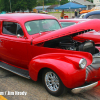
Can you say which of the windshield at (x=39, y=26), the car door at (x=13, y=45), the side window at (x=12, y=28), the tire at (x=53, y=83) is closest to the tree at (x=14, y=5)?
the side window at (x=12, y=28)

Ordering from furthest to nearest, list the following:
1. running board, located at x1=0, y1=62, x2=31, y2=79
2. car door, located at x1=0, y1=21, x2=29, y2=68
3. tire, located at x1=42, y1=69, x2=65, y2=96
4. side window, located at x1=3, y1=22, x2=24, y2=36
A: side window, located at x1=3, y1=22, x2=24, y2=36
car door, located at x1=0, y1=21, x2=29, y2=68
running board, located at x1=0, y1=62, x2=31, y2=79
tire, located at x1=42, y1=69, x2=65, y2=96

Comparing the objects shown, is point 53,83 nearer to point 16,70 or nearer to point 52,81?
point 52,81

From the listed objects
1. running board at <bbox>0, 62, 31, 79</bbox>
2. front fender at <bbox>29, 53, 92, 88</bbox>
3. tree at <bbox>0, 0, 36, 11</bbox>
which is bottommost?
running board at <bbox>0, 62, 31, 79</bbox>

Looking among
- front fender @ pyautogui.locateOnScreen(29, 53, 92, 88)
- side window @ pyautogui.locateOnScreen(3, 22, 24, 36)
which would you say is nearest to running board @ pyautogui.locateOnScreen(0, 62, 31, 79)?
front fender @ pyautogui.locateOnScreen(29, 53, 92, 88)

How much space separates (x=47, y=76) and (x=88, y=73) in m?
0.94

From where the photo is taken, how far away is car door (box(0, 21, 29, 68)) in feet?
14.0

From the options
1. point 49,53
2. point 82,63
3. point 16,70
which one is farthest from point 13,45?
point 82,63

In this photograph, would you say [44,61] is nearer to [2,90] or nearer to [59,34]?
[59,34]

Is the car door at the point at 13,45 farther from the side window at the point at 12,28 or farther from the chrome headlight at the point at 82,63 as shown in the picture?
the chrome headlight at the point at 82,63

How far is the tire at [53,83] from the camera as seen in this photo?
320cm

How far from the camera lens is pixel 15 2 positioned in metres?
56.1

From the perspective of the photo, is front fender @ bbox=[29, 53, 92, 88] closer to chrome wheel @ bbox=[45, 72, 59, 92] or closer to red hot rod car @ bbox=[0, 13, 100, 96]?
red hot rod car @ bbox=[0, 13, 100, 96]

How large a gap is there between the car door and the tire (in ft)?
3.43

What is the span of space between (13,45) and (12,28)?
570 mm
